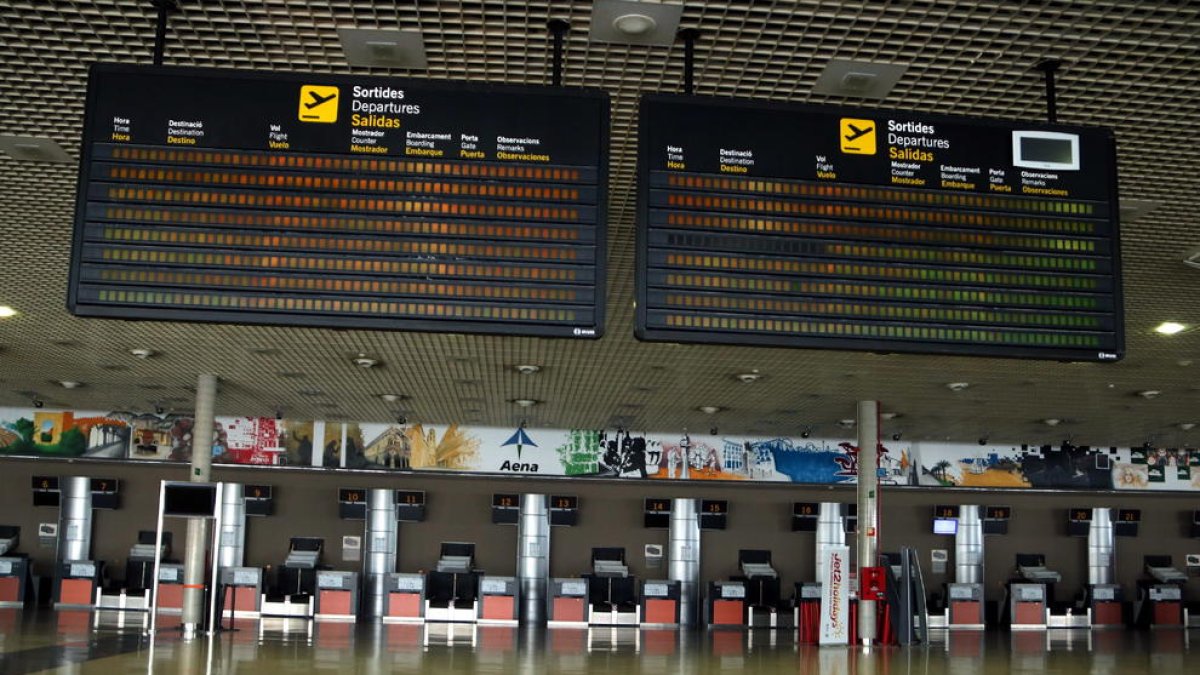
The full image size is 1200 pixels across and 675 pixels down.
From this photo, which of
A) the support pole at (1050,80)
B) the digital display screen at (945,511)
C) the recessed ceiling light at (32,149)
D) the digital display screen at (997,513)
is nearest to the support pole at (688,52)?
the support pole at (1050,80)

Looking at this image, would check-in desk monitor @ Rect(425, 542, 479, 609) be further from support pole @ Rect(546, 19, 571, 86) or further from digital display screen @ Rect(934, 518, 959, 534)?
support pole @ Rect(546, 19, 571, 86)

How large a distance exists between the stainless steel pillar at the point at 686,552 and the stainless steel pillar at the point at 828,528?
2434 mm

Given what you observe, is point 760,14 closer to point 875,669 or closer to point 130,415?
point 875,669

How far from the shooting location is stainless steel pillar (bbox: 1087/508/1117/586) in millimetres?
24406

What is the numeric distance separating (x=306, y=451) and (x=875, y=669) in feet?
42.0

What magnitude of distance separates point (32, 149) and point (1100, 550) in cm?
2259

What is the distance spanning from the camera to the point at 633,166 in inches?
301

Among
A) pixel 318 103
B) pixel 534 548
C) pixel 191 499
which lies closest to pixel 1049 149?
pixel 318 103

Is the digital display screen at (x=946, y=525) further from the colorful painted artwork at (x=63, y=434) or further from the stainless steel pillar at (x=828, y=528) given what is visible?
the colorful painted artwork at (x=63, y=434)

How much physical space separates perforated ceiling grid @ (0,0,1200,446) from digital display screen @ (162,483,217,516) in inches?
66.5

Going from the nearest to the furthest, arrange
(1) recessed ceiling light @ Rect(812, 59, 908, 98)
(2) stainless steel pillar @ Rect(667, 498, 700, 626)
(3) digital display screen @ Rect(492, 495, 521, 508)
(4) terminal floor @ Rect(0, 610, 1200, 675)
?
(1) recessed ceiling light @ Rect(812, 59, 908, 98)
(4) terminal floor @ Rect(0, 610, 1200, 675)
(3) digital display screen @ Rect(492, 495, 521, 508)
(2) stainless steel pillar @ Rect(667, 498, 700, 626)

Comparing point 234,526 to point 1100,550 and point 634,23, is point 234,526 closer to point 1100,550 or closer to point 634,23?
point 1100,550

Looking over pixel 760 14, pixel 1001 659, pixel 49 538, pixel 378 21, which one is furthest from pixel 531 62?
pixel 49 538

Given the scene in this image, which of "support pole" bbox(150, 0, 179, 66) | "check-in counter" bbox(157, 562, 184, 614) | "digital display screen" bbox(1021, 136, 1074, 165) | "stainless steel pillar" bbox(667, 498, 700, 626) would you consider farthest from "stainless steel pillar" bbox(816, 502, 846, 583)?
"support pole" bbox(150, 0, 179, 66)
